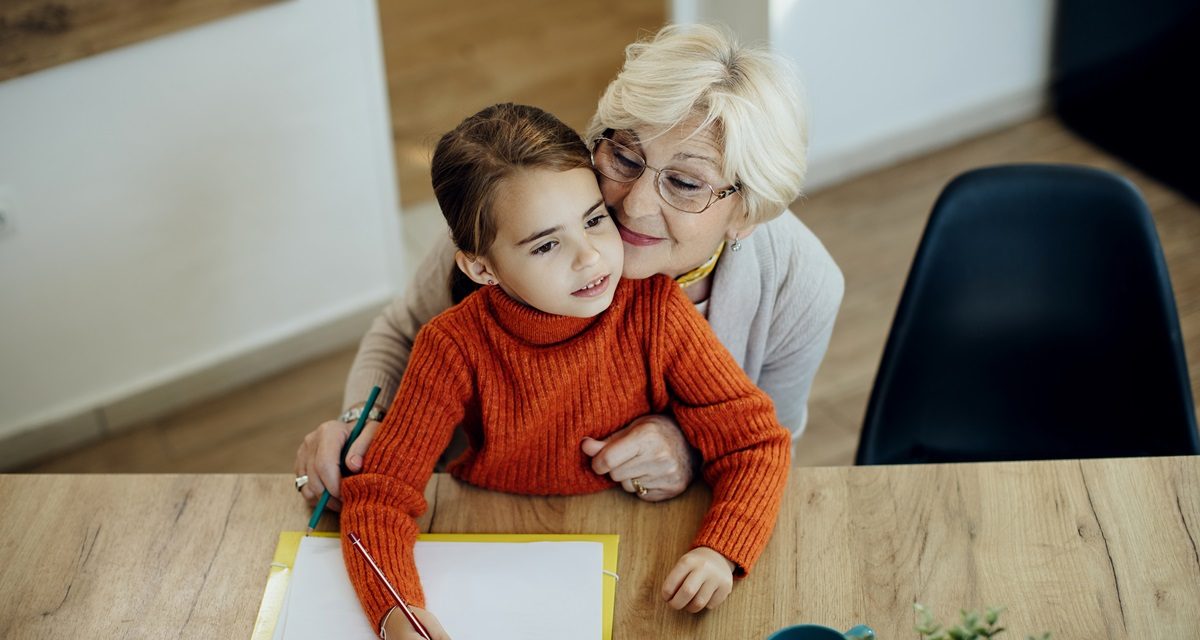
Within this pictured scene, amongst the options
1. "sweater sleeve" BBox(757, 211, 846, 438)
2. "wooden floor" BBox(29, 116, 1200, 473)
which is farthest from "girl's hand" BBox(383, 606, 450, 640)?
"wooden floor" BBox(29, 116, 1200, 473)

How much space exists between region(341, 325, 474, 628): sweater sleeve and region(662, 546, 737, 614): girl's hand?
29 centimetres

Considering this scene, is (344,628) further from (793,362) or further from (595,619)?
(793,362)

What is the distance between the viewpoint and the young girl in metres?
1.28

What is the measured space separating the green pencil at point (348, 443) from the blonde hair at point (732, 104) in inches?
17.5

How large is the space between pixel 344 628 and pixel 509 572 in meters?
0.19

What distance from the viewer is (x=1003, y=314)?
180 centimetres

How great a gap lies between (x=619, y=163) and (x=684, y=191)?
3.3 inches

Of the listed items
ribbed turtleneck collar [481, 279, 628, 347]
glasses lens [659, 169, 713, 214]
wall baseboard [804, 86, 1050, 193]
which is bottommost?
wall baseboard [804, 86, 1050, 193]

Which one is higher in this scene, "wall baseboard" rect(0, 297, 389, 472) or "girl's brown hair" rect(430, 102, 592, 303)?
"girl's brown hair" rect(430, 102, 592, 303)

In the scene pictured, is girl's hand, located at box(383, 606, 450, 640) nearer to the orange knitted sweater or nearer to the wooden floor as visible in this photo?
the orange knitted sweater

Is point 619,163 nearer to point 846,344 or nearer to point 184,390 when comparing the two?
point 846,344

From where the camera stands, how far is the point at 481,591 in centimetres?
133

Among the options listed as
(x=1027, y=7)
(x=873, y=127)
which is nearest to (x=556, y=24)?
(x=873, y=127)

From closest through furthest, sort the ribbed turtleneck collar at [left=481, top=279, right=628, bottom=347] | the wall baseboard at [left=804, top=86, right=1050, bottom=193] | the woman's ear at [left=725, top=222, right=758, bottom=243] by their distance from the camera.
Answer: the ribbed turtleneck collar at [left=481, top=279, right=628, bottom=347] → the woman's ear at [left=725, top=222, right=758, bottom=243] → the wall baseboard at [left=804, top=86, right=1050, bottom=193]
